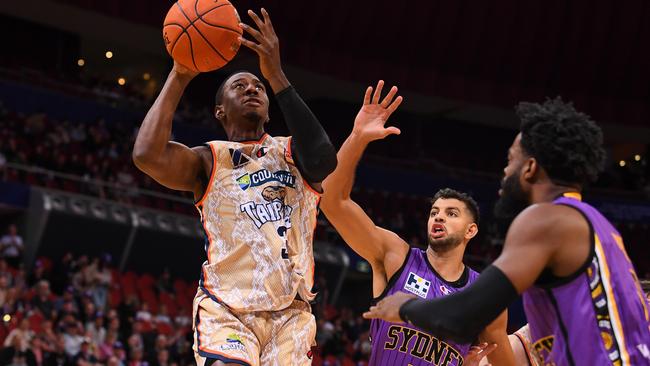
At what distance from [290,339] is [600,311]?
1.89 m

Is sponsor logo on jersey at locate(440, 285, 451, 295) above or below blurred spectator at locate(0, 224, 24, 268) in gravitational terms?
above

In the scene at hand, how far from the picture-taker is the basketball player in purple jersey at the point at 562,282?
10.4 feet

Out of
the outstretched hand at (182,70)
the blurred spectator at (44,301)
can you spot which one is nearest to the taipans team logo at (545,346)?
the outstretched hand at (182,70)

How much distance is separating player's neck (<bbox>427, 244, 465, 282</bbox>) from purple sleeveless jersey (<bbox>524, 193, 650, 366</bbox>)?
267 centimetres

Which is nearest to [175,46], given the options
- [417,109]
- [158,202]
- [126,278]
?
[126,278]

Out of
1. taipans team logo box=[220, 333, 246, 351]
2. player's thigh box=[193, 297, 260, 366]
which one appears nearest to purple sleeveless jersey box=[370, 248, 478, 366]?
player's thigh box=[193, 297, 260, 366]

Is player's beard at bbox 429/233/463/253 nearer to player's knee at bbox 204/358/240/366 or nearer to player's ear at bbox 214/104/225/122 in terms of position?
player's ear at bbox 214/104/225/122

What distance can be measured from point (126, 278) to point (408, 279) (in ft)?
36.7

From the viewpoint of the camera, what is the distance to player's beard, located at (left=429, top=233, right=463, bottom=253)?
19.7 ft

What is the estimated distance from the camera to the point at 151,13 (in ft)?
70.7

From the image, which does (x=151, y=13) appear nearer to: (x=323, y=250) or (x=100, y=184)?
(x=100, y=184)

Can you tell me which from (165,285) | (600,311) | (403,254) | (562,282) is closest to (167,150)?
(403,254)

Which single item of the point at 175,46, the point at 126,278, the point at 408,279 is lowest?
the point at 126,278

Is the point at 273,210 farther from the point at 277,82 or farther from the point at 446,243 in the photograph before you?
the point at 446,243
